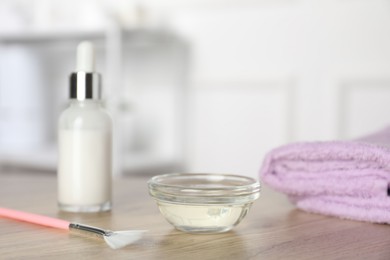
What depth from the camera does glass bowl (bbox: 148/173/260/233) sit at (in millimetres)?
530

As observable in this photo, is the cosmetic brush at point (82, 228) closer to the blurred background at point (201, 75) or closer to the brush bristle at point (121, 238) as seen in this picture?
the brush bristle at point (121, 238)

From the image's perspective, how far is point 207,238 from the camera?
1.73 feet

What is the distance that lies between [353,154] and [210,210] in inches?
7.1

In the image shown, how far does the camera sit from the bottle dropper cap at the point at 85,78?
2.11 ft

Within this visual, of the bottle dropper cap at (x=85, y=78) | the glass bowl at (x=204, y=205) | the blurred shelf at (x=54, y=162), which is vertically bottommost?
the blurred shelf at (x=54, y=162)

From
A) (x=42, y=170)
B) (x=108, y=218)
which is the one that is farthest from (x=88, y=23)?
(x=108, y=218)

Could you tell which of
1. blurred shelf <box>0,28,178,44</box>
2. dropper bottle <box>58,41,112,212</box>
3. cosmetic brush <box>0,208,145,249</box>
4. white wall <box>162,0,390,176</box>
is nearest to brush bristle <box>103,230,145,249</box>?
cosmetic brush <box>0,208,145,249</box>

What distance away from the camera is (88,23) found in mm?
2014

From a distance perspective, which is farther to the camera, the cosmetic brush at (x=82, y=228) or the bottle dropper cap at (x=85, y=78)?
the bottle dropper cap at (x=85, y=78)

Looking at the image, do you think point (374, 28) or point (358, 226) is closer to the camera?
point (358, 226)

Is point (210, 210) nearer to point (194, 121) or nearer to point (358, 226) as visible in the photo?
point (358, 226)

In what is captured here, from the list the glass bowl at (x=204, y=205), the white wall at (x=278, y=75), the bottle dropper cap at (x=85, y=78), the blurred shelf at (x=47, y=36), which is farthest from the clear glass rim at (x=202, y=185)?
the blurred shelf at (x=47, y=36)

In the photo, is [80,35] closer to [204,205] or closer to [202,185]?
[202,185]

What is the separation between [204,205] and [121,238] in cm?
8
